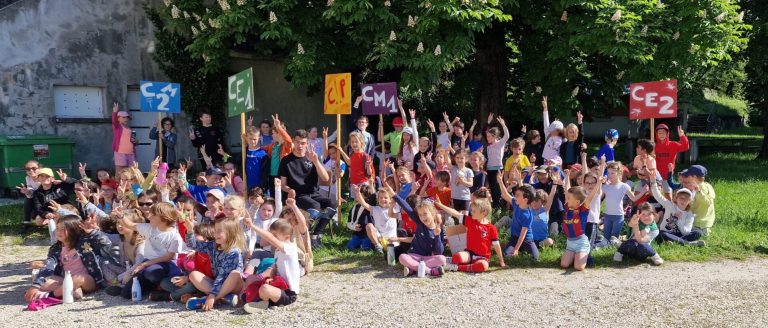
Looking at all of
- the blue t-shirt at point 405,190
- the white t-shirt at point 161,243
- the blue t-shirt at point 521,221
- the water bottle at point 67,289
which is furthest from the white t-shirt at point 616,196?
the water bottle at point 67,289

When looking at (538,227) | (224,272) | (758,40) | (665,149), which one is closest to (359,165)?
(538,227)

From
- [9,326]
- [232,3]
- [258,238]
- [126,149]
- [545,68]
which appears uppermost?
[232,3]

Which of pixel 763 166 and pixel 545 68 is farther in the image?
pixel 763 166

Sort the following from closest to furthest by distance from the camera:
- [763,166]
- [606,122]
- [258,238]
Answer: [258,238], [763,166], [606,122]

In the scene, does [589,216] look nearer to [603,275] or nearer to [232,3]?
[603,275]

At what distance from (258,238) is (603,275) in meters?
3.90

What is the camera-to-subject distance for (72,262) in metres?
6.89

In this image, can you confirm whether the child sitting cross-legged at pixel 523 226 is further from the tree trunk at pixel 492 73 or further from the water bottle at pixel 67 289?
the tree trunk at pixel 492 73

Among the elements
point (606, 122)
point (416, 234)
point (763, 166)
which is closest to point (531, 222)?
point (416, 234)

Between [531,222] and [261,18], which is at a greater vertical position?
[261,18]

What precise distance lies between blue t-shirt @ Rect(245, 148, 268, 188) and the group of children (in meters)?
0.02

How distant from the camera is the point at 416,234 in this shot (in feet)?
25.5

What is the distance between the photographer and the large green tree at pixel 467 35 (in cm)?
1194

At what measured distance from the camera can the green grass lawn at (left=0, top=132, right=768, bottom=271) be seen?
8000mm
